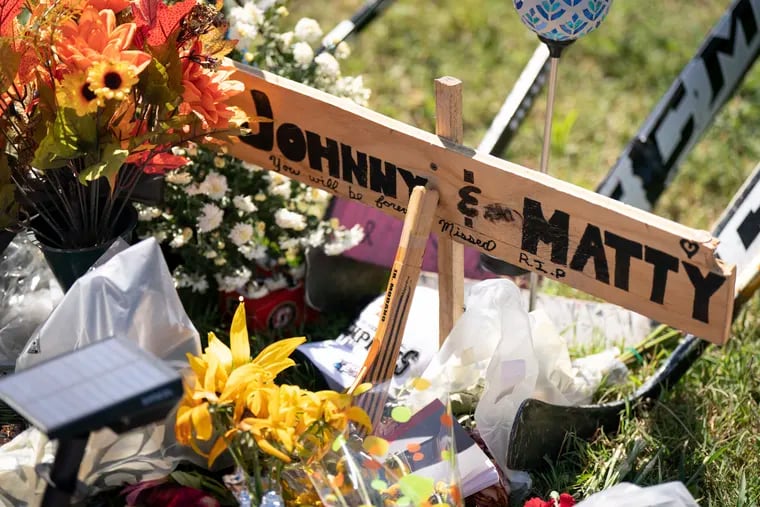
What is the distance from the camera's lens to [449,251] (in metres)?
1.94

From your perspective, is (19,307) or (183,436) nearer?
(183,436)

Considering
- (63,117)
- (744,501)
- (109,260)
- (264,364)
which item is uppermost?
(63,117)

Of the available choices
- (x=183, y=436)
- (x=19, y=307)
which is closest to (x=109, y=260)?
(x=183, y=436)

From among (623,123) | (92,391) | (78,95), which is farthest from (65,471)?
(623,123)

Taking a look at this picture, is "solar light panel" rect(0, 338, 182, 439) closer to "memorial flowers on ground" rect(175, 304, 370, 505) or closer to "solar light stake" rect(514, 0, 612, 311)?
"memorial flowers on ground" rect(175, 304, 370, 505)

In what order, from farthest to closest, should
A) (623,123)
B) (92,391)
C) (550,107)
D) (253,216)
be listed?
1. (623,123)
2. (253,216)
3. (550,107)
4. (92,391)

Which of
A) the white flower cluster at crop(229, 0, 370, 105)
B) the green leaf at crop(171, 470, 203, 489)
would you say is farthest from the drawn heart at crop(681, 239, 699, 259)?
the white flower cluster at crop(229, 0, 370, 105)

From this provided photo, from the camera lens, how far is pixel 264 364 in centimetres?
165

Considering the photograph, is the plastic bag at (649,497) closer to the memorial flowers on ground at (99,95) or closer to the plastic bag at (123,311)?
the plastic bag at (123,311)

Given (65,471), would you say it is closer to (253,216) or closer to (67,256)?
(67,256)

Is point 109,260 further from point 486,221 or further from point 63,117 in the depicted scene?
point 486,221

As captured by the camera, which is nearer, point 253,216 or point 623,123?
point 253,216

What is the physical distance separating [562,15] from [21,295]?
1.31m

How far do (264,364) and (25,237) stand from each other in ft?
2.69
